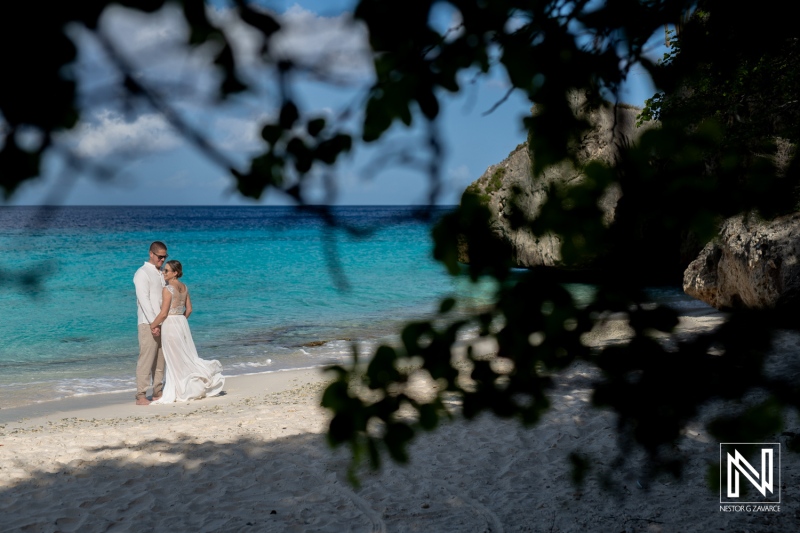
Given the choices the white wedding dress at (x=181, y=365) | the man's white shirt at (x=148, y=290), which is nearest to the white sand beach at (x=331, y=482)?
the white wedding dress at (x=181, y=365)

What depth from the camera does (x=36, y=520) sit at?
18.1 ft

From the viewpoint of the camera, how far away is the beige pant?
1038 centimetres

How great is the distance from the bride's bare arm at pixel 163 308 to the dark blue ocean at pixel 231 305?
2426 mm

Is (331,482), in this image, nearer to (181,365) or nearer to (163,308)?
(163,308)

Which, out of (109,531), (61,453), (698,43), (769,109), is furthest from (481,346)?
(698,43)

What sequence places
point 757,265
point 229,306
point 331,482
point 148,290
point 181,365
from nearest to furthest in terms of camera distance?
point 331,482
point 148,290
point 181,365
point 757,265
point 229,306

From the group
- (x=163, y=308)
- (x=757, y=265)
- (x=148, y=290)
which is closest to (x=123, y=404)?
(x=163, y=308)

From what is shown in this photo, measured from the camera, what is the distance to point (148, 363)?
1061cm

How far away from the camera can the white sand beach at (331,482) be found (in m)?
5.31

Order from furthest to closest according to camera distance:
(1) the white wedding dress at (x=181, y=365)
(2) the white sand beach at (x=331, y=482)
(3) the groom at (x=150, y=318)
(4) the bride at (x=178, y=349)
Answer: (1) the white wedding dress at (x=181, y=365) → (4) the bride at (x=178, y=349) → (3) the groom at (x=150, y=318) → (2) the white sand beach at (x=331, y=482)

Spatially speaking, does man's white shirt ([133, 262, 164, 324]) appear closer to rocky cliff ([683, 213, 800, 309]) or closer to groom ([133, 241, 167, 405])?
groom ([133, 241, 167, 405])

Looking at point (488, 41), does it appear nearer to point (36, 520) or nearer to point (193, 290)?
point (36, 520)

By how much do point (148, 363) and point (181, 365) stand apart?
498mm

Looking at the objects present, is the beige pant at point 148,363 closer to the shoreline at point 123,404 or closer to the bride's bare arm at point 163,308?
the bride's bare arm at point 163,308
